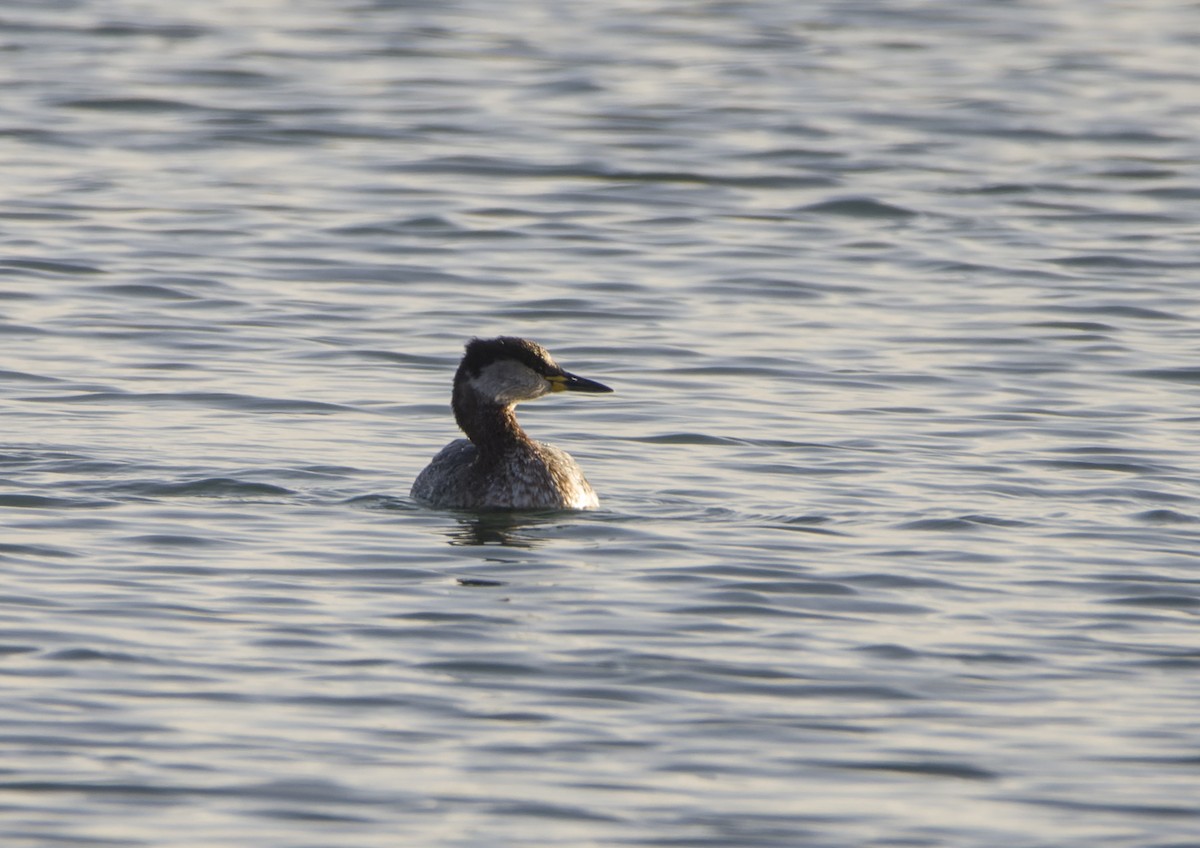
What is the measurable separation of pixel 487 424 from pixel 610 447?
1.52 m

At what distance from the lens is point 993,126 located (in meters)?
26.1

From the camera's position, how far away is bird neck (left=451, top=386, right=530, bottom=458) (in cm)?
1302

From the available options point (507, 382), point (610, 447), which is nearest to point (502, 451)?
point (507, 382)

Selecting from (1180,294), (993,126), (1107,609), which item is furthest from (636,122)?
(1107,609)

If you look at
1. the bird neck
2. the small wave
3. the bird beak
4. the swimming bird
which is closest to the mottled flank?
the swimming bird

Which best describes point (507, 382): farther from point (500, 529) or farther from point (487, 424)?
point (500, 529)

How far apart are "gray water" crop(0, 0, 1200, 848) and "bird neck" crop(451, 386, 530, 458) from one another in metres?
0.52

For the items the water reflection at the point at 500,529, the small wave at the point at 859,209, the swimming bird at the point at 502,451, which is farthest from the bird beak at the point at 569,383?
the small wave at the point at 859,209

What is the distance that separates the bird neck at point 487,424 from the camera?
13023 mm

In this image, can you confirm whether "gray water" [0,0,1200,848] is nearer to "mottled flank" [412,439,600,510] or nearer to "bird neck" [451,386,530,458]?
"mottled flank" [412,439,600,510]

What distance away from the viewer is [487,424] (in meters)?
13.1

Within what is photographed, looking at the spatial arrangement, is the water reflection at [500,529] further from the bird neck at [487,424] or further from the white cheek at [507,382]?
the white cheek at [507,382]

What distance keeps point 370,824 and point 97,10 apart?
26612 millimetres

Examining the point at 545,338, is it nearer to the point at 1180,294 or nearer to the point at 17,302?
the point at 17,302
